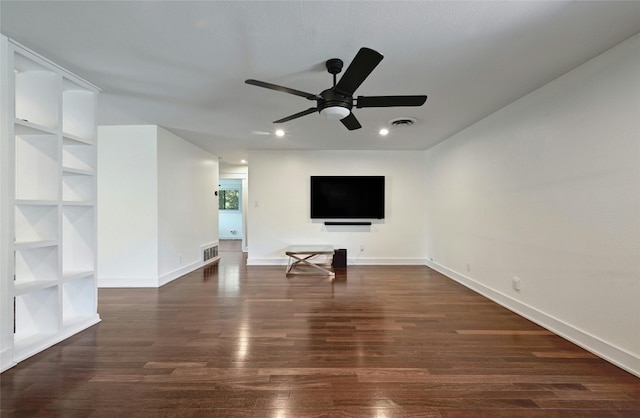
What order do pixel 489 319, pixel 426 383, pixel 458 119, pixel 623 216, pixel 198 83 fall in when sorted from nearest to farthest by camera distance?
pixel 426 383
pixel 623 216
pixel 198 83
pixel 489 319
pixel 458 119

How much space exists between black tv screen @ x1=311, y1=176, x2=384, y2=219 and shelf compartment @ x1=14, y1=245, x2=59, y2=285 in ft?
12.4

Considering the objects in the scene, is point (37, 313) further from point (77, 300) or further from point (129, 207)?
point (129, 207)

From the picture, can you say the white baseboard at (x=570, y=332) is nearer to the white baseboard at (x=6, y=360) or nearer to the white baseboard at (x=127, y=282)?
the white baseboard at (x=6, y=360)

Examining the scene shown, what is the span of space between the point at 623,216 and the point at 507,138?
1.48m

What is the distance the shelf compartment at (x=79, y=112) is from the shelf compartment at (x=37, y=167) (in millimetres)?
352

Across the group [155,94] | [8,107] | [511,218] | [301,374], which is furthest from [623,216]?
[8,107]

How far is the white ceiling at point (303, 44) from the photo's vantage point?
5.23 feet

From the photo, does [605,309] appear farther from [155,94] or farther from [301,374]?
[155,94]

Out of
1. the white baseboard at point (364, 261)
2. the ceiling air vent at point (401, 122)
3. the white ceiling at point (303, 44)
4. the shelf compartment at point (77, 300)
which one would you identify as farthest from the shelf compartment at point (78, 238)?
the ceiling air vent at point (401, 122)

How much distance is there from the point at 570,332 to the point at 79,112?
5105 millimetres

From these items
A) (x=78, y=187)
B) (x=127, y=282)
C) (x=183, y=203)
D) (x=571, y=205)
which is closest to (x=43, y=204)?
(x=78, y=187)

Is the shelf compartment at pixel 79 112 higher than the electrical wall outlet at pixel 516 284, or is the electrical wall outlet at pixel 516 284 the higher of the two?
the shelf compartment at pixel 79 112

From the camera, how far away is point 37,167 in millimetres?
2254

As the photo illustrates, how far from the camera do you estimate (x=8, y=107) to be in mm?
1926
